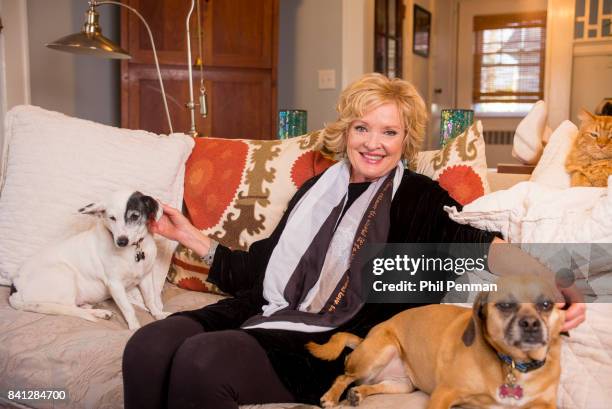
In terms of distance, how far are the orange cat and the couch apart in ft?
0.76

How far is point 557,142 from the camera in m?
1.86

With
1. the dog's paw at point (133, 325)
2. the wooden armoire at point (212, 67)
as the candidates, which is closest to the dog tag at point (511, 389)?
the dog's paw at point (133, 325)

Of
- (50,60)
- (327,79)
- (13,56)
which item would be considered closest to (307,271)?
(13,56)

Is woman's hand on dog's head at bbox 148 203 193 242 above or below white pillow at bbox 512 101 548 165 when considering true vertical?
below

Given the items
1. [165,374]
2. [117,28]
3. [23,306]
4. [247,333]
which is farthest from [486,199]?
[117,28]

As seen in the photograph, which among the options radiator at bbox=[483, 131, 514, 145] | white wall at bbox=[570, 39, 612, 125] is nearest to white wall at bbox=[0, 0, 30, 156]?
white wall at bbox=[570, 39, 612, 125]

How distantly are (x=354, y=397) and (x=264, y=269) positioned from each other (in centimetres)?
52

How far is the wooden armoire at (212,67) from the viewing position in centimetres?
405

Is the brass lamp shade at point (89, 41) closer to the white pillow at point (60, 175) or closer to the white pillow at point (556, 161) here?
the white pillow at point (60, 175)

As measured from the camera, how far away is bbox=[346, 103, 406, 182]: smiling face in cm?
168

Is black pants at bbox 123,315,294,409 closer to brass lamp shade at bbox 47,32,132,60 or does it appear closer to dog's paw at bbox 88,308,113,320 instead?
dog's paw at bbox 88,308,113,320

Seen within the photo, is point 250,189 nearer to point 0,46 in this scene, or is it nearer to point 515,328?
point 515,328

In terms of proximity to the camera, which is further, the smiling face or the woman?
the smiling face

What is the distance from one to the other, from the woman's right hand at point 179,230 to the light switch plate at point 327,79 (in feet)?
9.48
